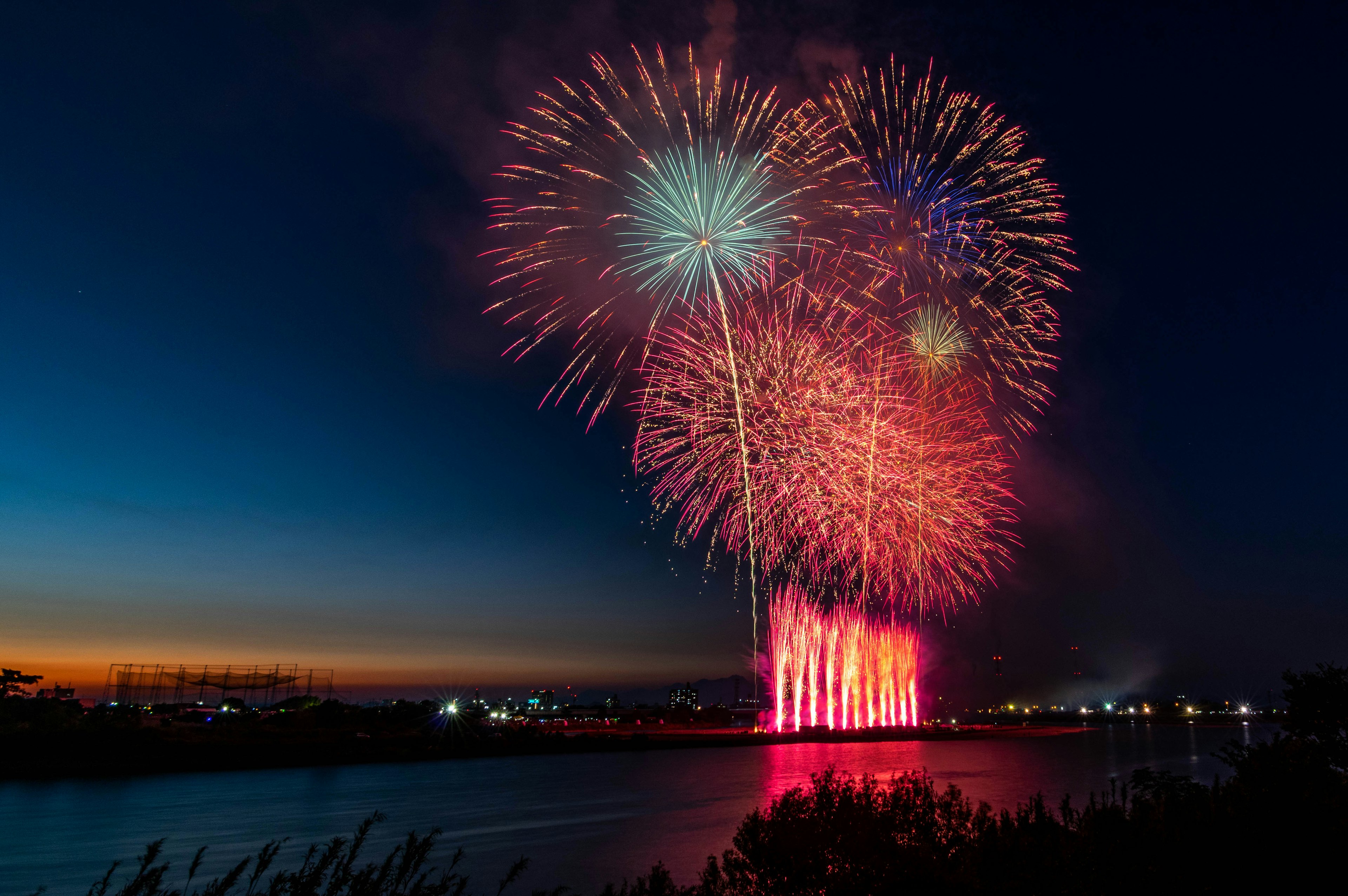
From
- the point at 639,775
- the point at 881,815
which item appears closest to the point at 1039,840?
the point at 881,815

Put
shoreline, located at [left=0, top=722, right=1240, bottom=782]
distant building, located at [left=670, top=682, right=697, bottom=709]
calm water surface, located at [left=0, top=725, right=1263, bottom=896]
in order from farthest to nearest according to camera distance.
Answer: distant building, located at [left=670, top=682, right=697, bottom=709]
shoreline, located at [left=0, top=722, right=1240, bottom=782]
calm water surface, located at [left=0, top=725, right=1263, bottom=896]

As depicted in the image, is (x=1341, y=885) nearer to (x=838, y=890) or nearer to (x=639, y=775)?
(x=838, y=890)

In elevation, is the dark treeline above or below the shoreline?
above

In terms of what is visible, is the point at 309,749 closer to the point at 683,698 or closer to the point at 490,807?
the point at 490,807

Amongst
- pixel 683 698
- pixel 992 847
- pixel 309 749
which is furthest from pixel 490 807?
pixel 683 698

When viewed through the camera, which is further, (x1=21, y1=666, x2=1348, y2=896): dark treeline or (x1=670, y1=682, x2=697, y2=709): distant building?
(x1=670, y1=682, x2=697, y2=709): distant building

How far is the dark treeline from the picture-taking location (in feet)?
24.8

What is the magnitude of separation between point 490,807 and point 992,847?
26172 millimetres

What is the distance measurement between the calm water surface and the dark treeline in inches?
348

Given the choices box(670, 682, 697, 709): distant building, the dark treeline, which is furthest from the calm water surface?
box(670, 682, 697, 709): distant building

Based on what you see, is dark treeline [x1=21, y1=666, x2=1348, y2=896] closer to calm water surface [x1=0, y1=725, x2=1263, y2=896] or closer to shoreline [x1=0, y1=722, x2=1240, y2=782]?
calm water surface [x1=0, y1=725, x2=1263, y2=896]

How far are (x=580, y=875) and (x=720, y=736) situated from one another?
54.8 metres

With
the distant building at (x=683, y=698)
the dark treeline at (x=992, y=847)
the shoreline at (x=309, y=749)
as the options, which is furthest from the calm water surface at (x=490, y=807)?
the distant building at (x=683, y=698)

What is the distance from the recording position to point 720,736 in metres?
70.3
